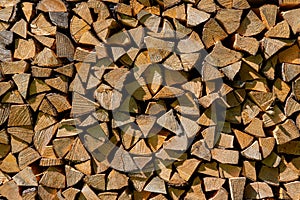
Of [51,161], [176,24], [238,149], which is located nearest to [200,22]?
[176,24]

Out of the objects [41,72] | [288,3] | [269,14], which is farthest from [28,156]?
[288,3]

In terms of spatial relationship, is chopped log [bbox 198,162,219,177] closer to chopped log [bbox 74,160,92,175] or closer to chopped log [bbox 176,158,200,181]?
chopped log [bbox 176,158,200,181]

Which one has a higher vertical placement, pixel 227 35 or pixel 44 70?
pixel 227 35

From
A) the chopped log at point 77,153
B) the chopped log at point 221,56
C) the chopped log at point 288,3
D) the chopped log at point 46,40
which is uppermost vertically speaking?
the chopped log at point 288,3

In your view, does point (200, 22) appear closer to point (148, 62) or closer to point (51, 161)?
point (148, 62)

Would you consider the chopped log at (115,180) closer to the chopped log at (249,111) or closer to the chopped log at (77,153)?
the chopped log at (77,153)

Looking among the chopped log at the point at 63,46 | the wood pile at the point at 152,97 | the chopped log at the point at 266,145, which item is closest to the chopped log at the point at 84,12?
the wood pile at the point at 152,97

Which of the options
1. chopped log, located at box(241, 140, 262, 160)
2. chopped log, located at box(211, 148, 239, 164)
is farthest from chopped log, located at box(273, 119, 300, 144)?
chopped log, located at box(211, 148, 239, 164)
